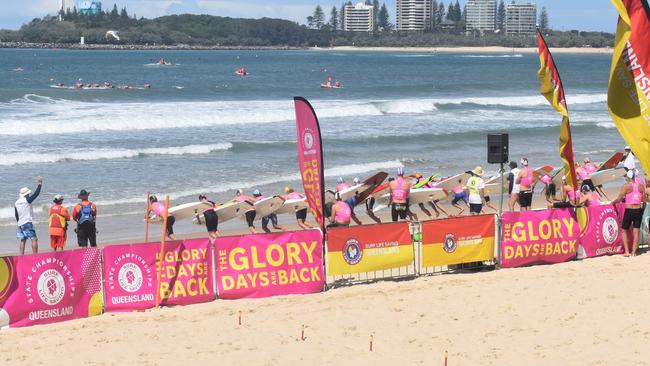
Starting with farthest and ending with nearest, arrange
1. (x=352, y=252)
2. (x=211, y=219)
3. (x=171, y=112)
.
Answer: (x=171, y=112) → (x=211, y=219) → (x=352, y=252)

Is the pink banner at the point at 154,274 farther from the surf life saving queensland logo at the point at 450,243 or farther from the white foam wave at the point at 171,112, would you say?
the white foam wave at the point at 171,112

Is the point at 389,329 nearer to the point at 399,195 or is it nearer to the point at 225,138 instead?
the point at 399,195

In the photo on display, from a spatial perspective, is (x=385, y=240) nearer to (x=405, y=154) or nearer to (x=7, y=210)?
(x=7, y=210)

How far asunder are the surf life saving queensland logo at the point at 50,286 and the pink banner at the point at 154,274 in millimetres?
522

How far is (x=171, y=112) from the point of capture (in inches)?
1999

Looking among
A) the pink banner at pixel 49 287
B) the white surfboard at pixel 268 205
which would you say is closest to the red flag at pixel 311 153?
the pink banner at pixel 49 287

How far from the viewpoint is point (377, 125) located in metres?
45.7

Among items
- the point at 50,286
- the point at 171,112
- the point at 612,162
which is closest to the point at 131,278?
the point at 50,286

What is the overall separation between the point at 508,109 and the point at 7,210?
39436 millimetres

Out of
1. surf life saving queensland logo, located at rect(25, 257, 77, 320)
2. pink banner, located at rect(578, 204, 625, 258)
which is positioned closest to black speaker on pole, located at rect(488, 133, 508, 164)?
pink banner, located at rect(578, 204, 625, 258)

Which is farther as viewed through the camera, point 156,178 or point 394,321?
point 156,178

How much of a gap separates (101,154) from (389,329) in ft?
72.4

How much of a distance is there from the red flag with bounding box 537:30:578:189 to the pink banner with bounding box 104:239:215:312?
574 centimetres

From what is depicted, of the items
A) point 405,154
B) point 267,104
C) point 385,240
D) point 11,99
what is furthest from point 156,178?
point 11,99
